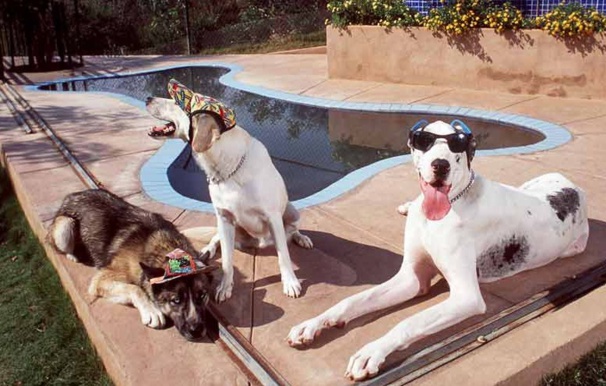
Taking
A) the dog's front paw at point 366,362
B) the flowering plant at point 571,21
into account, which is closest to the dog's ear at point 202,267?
the dog's front paw at point 366,362

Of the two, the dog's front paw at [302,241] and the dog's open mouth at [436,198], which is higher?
the dog's open mouth at [436,198]

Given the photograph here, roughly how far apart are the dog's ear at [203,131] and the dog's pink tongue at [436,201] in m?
1.23

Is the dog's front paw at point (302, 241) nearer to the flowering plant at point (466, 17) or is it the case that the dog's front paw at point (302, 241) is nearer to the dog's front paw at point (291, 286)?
the dog's front paw at point (291, 286)

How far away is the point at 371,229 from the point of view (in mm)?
4418

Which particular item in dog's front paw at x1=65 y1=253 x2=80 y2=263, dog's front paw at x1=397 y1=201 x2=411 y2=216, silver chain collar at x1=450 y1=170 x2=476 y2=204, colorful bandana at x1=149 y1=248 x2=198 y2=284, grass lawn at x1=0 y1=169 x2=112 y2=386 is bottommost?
grass lawn at x1=0 y1=169 x2=112 y2=386

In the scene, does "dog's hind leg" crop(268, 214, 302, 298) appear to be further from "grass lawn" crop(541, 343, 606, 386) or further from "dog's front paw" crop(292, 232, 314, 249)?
"grass lawn" crop(541, 343, 606, 386)

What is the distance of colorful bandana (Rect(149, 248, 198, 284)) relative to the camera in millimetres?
3018

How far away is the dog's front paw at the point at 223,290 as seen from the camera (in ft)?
11.3

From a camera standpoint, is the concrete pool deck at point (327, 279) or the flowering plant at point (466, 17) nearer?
the concrete pool deck at point (327, 279)

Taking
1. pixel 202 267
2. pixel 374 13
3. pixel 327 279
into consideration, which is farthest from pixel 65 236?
pixel 374 13

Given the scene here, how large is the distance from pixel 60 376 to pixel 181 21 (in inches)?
746

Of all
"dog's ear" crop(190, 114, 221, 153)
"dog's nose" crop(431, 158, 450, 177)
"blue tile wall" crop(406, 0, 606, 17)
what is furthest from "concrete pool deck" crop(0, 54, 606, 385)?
"blue tile wall" crop(406, 0, 606, 17)

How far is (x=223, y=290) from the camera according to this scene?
3.48m

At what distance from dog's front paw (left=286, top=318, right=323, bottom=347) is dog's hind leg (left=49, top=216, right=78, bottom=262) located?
2.01 metres
